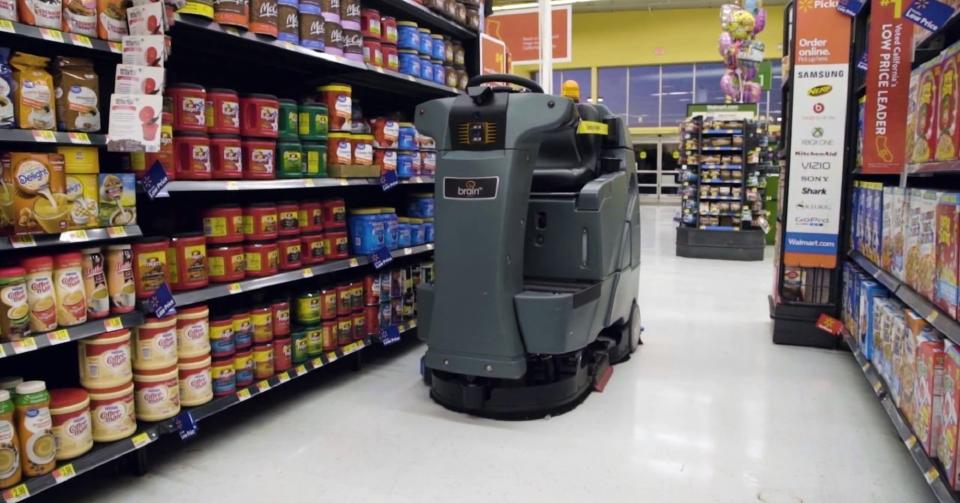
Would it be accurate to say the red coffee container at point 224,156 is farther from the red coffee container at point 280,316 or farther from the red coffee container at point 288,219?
the red coffee container at point 280,316

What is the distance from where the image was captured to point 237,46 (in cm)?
323

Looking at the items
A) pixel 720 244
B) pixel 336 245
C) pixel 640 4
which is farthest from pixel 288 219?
pixel 640 4

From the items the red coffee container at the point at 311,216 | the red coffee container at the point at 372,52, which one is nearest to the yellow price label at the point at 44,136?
the red coffee container at the point at 311,216

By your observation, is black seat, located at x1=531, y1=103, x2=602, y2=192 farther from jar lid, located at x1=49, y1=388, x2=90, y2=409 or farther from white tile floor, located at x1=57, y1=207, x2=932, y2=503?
jar lid, located at x1=49, y1=388, x2=90, y2=409

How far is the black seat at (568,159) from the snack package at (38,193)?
7.08 feet

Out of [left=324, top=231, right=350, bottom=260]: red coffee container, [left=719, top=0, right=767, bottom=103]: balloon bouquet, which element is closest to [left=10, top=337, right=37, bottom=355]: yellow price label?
[left=324, top=231, right=350, bottom=260]: red coffee container

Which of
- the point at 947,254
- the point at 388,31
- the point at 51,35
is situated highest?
the point at 388,31

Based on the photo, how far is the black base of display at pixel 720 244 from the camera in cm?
823

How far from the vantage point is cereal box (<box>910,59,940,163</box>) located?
227 cm

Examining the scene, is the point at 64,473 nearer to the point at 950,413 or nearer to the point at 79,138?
the point at 79,138

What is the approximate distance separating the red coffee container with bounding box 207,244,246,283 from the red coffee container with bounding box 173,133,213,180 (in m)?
0.33

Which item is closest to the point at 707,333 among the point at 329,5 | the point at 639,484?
the point at 639,484

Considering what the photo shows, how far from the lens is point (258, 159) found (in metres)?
2.97

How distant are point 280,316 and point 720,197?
22.1 ft
